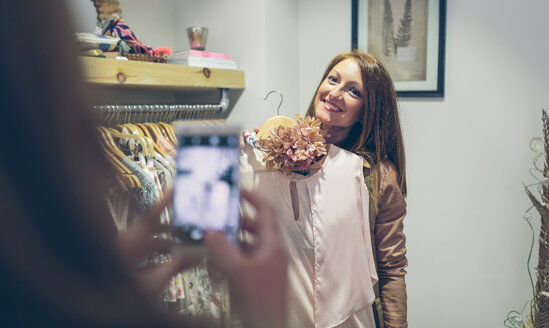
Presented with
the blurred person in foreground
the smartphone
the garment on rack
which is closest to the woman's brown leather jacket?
the garment on rack

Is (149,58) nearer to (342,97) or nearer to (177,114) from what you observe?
(177,114)

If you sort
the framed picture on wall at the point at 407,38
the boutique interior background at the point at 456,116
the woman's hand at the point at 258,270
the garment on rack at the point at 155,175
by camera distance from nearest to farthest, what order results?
the woman's hand at the point at 258,270, the garment on rack at the point at 155,175, the boutique interior background at the point at 456,116, the framed picture on wall at the point at 407,38

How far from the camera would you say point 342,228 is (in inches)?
43.3

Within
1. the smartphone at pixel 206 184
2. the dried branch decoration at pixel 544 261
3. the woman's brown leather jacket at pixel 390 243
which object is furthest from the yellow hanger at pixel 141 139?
the dried branch decoration at pixel 544 261

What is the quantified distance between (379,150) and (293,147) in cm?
33

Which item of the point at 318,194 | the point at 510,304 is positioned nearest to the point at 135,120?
the point at 318,194

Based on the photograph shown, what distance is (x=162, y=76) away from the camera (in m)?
1.68

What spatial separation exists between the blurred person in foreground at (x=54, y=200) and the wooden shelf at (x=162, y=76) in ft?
3.75

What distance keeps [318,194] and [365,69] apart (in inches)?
15.7

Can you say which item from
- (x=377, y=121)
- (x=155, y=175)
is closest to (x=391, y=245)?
(x=377, y=121)

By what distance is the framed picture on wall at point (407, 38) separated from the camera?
2023 mm

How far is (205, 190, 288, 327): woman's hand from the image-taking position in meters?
0.32

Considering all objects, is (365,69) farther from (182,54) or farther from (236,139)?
(182,54)

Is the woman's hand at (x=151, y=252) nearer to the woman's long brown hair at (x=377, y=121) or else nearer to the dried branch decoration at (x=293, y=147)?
the dried branch decoration at (x=293, y=147)
